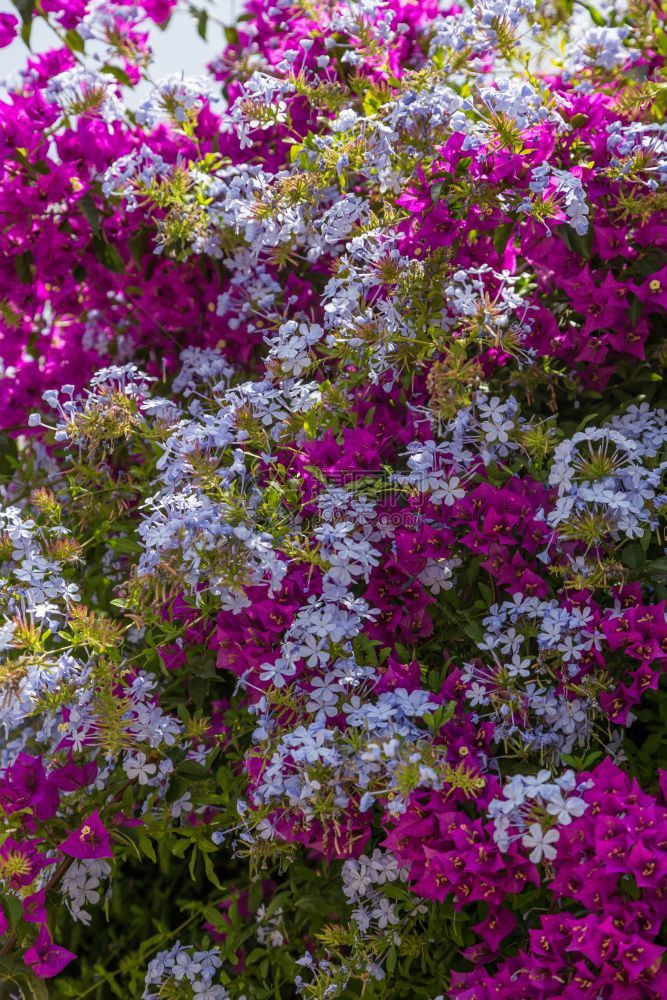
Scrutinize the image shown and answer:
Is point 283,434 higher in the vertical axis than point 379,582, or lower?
higher

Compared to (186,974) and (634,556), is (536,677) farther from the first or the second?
(186,974)

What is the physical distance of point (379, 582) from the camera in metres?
1.40

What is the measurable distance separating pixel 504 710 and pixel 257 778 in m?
0.31

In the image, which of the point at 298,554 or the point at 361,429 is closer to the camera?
the point at 298,554

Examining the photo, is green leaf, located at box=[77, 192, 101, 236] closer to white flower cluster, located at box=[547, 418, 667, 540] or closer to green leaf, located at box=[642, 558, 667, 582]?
white flower cluster, located at box=[547, 418, 667, 540]

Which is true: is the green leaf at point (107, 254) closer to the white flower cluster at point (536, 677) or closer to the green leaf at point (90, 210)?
the green leaf at point (90, 210)

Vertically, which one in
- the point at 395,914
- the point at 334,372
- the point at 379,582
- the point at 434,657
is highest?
the point at 334,372

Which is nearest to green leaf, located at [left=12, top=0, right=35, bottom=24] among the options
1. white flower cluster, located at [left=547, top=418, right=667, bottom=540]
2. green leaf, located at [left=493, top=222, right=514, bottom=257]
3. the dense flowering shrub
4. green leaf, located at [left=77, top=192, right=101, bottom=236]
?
the dense flowering shrub

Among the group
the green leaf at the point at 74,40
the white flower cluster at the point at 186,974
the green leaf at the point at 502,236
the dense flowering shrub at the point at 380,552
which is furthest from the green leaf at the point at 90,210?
the white flower cluster at the point at 186,974

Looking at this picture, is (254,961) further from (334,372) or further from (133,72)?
(133,72)

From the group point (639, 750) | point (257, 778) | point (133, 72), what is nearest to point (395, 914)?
point (257, 778)

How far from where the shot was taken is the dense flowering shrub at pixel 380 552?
122 centimetres

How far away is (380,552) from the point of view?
54.2 inches

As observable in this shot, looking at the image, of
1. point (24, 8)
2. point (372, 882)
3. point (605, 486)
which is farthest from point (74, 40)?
point (372, 882)
